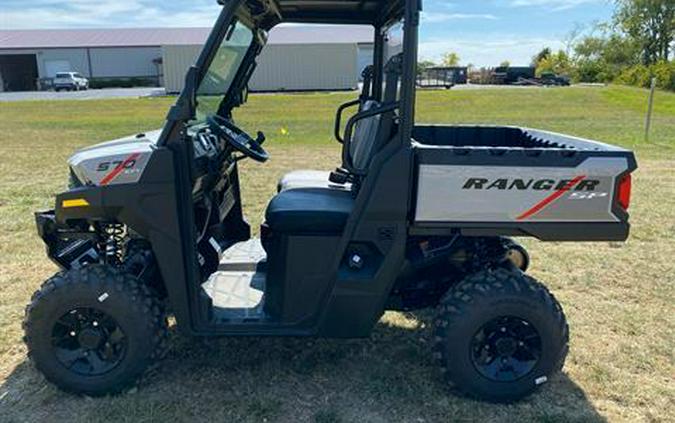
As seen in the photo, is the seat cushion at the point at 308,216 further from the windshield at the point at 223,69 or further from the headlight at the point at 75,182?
the headlight at the point at 75,182

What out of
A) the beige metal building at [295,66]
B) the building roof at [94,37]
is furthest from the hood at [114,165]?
the building roof at [94,37]

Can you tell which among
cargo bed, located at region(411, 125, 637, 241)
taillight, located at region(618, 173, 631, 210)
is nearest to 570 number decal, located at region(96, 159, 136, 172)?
cargo bed, located at region(411, 125, 637, 241)

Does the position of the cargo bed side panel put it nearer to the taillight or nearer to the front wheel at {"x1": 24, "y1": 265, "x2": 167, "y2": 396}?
the taillight

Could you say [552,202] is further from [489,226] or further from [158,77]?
[158,77]

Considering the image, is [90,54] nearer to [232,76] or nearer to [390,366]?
[232,76]

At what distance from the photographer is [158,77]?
49.0m

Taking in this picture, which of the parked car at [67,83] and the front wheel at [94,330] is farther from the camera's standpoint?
the parked car at [67,83]

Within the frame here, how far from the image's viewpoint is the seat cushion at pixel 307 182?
3.67 meters

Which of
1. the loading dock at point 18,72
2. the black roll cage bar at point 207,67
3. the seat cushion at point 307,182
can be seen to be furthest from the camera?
the loading dock at point 18,72

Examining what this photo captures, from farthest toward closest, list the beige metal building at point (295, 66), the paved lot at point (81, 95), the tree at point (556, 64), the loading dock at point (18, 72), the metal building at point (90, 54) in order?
the tree at point (556, 64)
the loading dock at point (18, 72)
the metal building at point (90, 54)
the beige metal building at point (295, 66)
the paved lot at point (81, 95)

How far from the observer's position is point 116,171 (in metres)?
2.82

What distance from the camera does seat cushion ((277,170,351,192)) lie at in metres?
3.67

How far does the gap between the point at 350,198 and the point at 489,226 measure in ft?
2.55

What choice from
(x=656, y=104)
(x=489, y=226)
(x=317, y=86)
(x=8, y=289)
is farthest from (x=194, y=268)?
(x=317, y=86)
